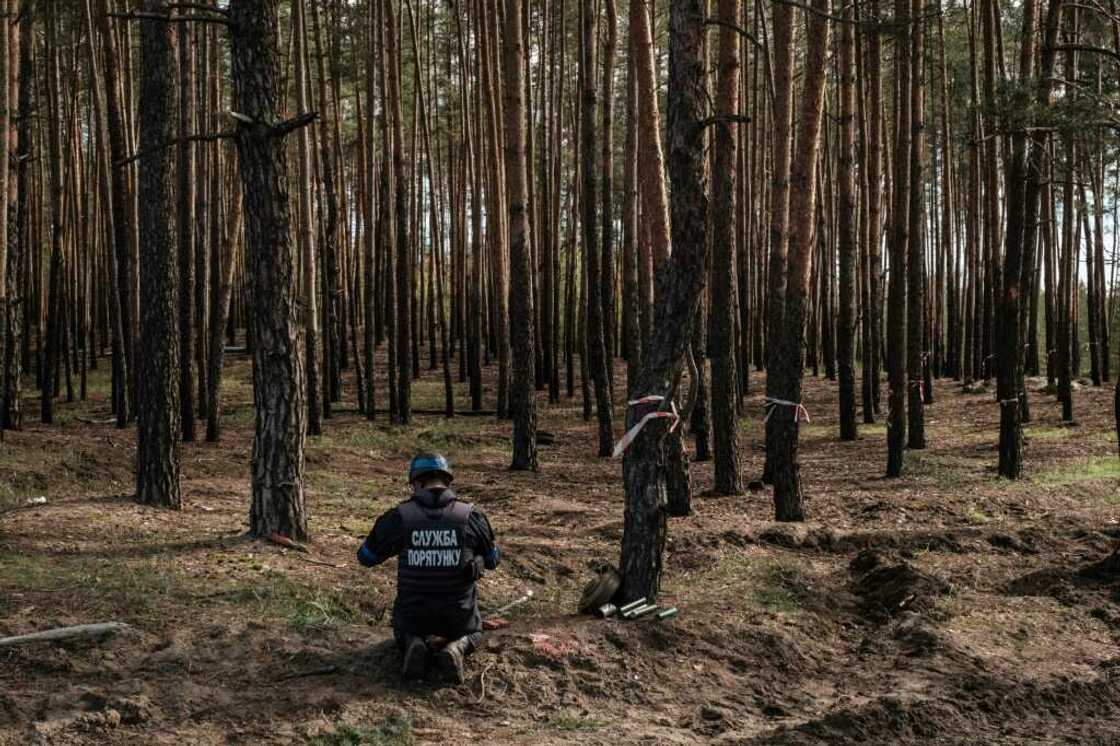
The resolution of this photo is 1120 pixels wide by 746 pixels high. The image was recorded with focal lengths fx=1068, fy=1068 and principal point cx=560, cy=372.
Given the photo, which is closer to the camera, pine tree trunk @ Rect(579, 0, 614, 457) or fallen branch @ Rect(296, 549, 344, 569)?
fallen branch @ Rect(296, 549, 344, 569)

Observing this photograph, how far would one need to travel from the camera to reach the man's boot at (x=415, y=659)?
5094mm

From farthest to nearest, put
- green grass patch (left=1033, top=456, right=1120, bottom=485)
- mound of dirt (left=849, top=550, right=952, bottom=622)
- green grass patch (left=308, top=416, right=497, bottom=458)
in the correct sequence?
green grass patch (left=308, top=416, right=497, bottom=458)
green grass patch (left=1033, top=456, right=1120, bottom=485)
mound of dirt (left=849, top=550, right=952, bottom=622)

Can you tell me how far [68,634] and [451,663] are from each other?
1.94 meters

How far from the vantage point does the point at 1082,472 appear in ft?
41.0

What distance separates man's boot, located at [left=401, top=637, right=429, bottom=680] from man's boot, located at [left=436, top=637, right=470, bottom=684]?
7 cm

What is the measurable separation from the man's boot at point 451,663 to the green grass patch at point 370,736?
0.40 metres

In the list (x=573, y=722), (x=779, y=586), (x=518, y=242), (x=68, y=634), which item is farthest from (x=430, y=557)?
(x=518, y=242)

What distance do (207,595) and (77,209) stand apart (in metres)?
16.7

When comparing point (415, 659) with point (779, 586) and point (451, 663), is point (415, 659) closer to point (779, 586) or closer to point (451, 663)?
point (451, 663)

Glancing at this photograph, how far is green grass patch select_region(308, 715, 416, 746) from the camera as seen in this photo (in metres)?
4.57

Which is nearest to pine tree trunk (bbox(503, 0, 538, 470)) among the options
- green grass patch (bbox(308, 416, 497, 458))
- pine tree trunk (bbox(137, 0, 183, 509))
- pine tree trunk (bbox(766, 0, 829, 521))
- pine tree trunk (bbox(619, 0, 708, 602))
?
green grass patch (bbox(308, 416, 497, 458))

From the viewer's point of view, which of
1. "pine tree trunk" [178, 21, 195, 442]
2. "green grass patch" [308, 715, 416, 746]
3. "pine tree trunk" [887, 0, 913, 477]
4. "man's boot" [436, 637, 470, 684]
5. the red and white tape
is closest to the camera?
"green grass patch" [308, 715, 416, 746]

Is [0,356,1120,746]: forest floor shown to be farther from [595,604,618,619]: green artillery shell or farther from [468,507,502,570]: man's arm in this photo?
[468,507,502,570]: man's arm

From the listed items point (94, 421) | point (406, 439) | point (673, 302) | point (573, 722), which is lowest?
point (573, 722)
